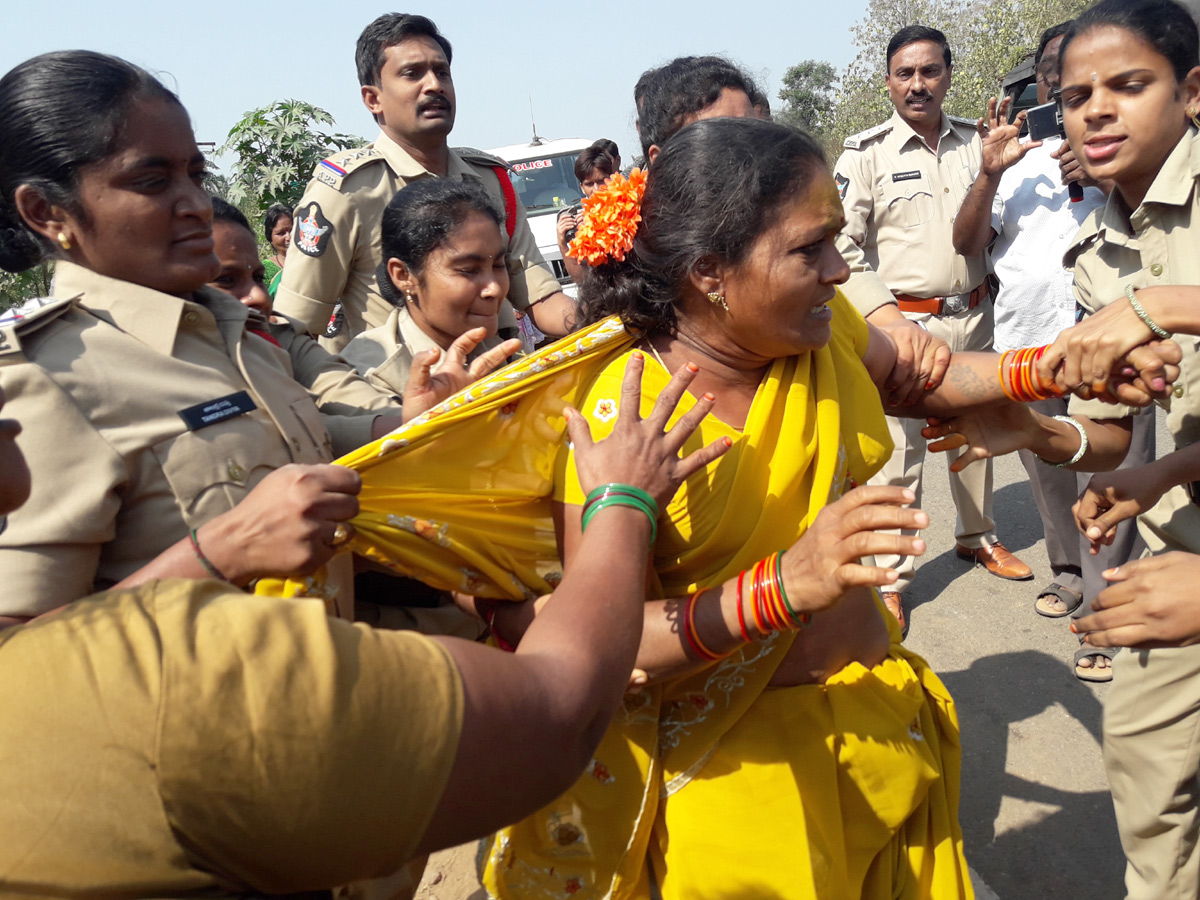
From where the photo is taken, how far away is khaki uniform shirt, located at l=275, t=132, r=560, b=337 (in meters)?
3.67

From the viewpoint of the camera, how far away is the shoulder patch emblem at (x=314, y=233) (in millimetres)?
3666

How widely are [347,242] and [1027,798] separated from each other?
3.23 meters

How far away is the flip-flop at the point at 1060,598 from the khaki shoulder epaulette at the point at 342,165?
3634mm

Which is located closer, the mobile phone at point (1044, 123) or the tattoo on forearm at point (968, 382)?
the tattoo on forearm at point (968, 382)

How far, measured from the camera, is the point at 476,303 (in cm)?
308

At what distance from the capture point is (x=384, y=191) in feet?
12.4

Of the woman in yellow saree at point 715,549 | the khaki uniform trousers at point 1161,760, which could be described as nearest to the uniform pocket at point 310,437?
the woman in yellow saree at point 715,549

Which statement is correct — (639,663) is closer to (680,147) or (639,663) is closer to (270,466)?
(270,466)

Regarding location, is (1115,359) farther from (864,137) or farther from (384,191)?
(864,137)

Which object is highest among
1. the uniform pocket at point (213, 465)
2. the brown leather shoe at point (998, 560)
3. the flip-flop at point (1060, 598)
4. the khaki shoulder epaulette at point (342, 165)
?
the khaki shoulder epaulette at point (342, 165)

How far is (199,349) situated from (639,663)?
1.05 metres

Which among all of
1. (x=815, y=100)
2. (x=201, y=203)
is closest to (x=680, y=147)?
(x=201, y=203)

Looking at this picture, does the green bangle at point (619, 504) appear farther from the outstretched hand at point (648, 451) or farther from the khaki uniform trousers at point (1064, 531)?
the khaki uniform trousers at point (1064, 531)

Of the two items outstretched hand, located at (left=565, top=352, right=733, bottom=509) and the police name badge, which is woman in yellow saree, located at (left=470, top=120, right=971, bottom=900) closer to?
outstretched hand, located at (left=565, top=352, right=733, bottom=509)
